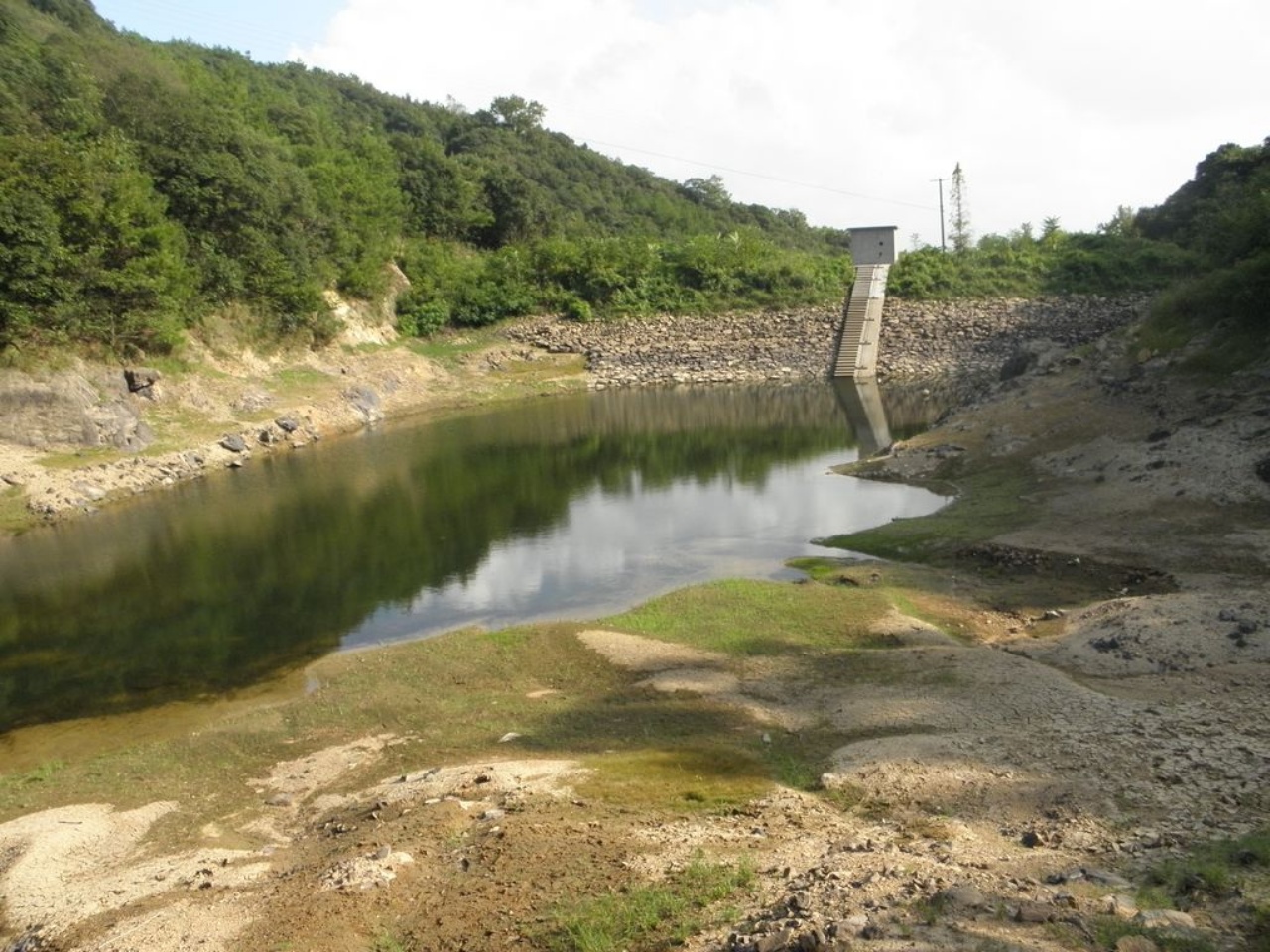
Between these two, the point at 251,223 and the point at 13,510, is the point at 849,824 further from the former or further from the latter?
the point at 251,223

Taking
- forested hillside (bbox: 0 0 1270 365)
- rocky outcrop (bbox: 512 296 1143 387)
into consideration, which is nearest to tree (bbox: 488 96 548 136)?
forested hillside (bbox: 0 0 1270 365)

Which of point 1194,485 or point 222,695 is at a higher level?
point 1194,485

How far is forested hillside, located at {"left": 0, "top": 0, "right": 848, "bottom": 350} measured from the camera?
46281 mm

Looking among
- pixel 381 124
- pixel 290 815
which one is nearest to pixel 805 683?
pixel 290 815

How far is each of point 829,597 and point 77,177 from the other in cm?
4151

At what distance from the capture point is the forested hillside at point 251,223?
152 feet

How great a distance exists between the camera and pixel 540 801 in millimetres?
13664

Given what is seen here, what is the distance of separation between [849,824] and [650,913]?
3452 millimetres

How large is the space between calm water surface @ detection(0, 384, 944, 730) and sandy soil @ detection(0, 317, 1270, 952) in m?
7.39

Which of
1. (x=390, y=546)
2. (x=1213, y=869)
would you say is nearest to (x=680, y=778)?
(x=1213, y=869)

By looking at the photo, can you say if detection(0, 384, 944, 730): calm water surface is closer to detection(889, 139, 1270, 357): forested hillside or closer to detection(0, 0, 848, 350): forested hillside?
detection(0, 0, 848, 350): forested hillside

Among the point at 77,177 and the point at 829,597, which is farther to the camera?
the point at 77,177

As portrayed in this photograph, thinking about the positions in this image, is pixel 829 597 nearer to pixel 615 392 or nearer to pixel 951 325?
pixel 615 392

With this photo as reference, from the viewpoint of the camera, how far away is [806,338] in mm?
78188
